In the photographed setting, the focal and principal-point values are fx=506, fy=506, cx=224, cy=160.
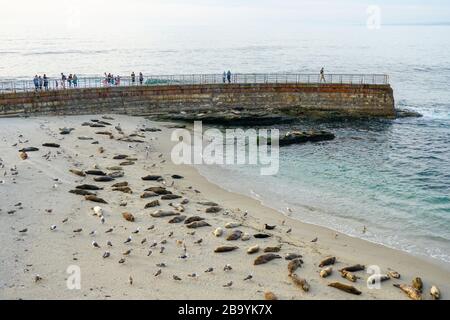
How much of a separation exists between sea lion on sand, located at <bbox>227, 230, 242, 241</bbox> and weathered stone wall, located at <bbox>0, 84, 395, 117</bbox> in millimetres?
29836

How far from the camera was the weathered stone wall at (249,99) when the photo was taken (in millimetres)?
48312

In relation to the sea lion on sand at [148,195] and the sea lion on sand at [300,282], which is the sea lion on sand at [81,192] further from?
the sea lion on sand at [300,282]

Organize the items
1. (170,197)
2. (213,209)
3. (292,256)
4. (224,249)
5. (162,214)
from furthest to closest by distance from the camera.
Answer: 1. (170,197)
2. (213,209)
3. (162,214)
4. (224,249)
5. (292,256)

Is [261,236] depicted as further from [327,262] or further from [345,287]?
[345,287]

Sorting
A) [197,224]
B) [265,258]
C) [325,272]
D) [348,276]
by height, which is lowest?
[348,276]

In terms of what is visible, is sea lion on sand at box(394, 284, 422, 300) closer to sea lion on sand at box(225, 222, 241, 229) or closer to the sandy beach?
the sandy beach

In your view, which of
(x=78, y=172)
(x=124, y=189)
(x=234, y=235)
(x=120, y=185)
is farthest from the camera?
(x=78, y=172)

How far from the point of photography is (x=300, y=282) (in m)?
16.9

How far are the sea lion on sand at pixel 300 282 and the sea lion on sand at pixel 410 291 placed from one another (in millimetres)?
A: 3190

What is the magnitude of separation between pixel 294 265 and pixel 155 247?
525 cm

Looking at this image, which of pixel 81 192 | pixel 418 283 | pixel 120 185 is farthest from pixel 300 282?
pixel 120 185

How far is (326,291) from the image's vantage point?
16594mm

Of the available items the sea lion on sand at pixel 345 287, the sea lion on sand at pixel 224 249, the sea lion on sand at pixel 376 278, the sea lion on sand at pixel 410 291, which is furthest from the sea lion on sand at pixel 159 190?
the sea lion on sand at pixel 410 291

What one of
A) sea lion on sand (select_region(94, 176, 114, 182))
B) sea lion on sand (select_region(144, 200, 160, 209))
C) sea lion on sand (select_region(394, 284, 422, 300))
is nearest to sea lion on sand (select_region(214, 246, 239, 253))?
sea lion on sand (select_region(144, 200, 160, 209))
